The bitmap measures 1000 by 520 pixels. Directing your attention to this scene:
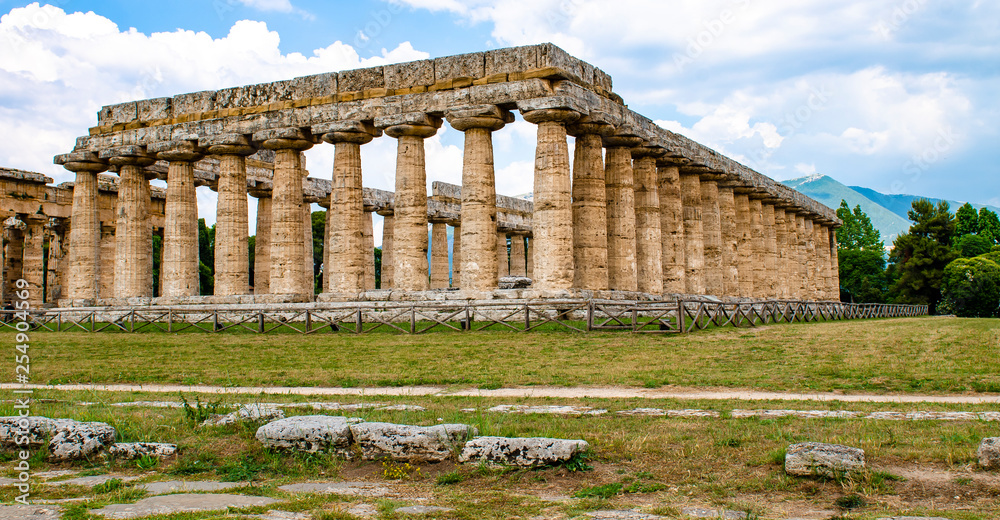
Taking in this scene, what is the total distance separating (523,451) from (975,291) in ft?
208

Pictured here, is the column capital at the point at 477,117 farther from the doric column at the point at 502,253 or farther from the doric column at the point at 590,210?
the doric column at the point at 502,253

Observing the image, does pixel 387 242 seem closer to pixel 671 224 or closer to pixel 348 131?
pixel 348 131

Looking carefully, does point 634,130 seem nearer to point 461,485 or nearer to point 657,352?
point 657,352

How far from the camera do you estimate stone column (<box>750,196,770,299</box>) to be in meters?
50.6

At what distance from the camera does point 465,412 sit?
43.3 ft

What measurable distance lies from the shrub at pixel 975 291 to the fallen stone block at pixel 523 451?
61088 millimetres

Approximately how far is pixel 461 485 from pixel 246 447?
346cm

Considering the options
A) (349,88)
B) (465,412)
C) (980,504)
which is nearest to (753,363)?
(465,412)

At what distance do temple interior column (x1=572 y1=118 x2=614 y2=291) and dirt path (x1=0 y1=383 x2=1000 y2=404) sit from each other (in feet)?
58.1

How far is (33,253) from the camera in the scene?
49969 mm

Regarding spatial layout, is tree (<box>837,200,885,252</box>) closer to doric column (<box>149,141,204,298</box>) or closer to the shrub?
the shrub

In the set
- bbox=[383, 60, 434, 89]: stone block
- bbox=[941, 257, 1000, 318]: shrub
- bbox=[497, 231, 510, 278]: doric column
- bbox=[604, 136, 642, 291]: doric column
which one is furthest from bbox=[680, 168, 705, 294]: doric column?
bbox=[941, 257, 1000, 318]: shrub

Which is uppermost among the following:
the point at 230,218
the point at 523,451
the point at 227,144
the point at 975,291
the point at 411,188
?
the point at 227,144

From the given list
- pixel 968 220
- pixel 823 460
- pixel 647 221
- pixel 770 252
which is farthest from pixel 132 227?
pixel 968 220
